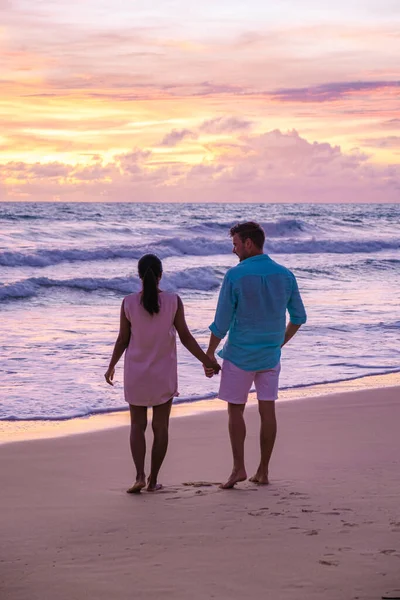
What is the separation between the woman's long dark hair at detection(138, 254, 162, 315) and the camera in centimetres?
521

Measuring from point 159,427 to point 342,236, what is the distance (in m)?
44.7

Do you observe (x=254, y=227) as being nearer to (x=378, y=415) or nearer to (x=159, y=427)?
(x=159, y=427)

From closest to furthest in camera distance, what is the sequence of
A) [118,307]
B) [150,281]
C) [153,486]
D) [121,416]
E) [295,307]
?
1. [150,281]
2. [153,486]
3. [295,307]
4. [121,416]
5. [118,307]

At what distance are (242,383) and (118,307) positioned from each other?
13.1 metres

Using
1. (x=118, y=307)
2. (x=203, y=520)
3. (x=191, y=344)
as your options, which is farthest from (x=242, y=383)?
(x=118, y=307)

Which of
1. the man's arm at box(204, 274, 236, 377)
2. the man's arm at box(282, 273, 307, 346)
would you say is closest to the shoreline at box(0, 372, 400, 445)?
the man's arm at box(204, 274, 236, 377)

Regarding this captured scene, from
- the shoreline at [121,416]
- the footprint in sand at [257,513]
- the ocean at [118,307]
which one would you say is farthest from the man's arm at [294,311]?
the ocean at [118,307]

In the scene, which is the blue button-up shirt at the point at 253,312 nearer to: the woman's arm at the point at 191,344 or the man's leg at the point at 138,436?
the woman's arm at the point at 191,344

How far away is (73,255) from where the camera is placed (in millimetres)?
31719

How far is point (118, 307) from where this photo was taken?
18.3m

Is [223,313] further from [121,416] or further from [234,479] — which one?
[121,416]

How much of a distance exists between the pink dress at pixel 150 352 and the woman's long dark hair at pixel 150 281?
0.05 m

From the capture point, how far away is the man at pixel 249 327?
530 cm

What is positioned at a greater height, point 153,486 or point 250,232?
point 250,232
